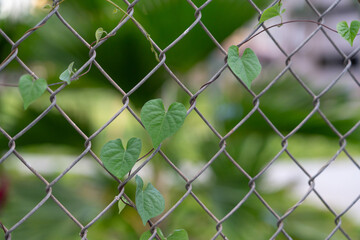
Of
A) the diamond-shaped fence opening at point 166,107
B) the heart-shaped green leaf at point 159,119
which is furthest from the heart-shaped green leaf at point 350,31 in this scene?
the diamond-shaped fence opening at point 166,107

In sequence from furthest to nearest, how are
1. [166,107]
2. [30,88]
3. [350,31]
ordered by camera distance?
1. [166,107]
2. [350,31]
3. [30,88]

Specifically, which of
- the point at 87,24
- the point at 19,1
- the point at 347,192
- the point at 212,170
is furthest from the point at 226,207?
the point at 347,192

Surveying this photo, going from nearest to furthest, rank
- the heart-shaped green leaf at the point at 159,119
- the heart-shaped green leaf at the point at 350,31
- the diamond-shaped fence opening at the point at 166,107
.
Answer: the heart-shaped green leaf at the point at 159,119 → the heart-shaped green leaf at the point at 350,31 → the diamond-shaped fence opening at the point at 166,107

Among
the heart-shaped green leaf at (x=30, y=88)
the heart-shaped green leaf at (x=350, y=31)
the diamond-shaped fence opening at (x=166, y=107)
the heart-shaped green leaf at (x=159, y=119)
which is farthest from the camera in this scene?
the diamond-shaped fence opening at (x=166, y=107)

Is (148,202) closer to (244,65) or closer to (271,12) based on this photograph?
(244,65)

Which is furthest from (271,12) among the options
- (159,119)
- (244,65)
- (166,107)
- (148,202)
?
(166,107)

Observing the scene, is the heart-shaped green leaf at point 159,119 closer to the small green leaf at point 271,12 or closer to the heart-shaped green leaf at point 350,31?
the small green leaf at point 271,12
